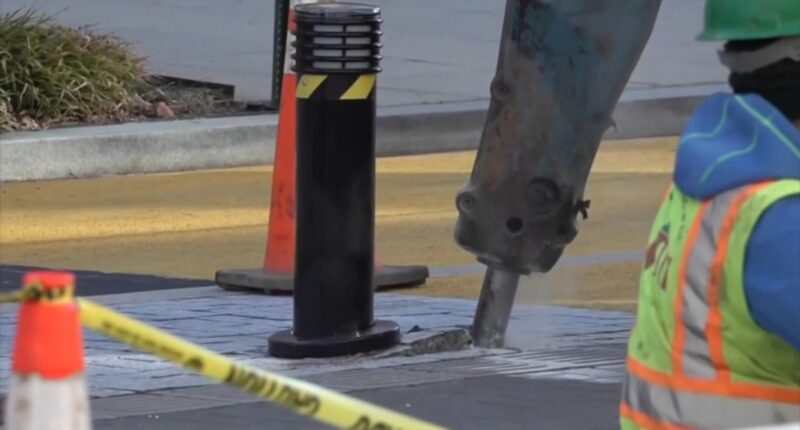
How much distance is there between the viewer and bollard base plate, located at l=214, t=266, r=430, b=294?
29.7 ft

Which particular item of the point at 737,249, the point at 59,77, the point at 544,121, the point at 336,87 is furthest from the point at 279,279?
the point at 737,249

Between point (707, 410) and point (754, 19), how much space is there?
1.82 feet

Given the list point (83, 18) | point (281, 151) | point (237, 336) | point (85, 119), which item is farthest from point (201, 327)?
point (83, 18)

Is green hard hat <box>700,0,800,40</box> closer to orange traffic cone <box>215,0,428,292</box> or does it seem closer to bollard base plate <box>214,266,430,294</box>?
bollard base plate <box>214,266,430,294</box>

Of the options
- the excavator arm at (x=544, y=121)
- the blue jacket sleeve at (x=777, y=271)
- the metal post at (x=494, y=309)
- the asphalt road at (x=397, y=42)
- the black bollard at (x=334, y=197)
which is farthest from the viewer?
the asphalt road at (x=397, y=42)

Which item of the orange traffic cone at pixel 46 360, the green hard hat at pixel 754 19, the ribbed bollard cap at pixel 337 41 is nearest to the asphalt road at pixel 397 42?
the ribbed bollard cap at pixel 337 41

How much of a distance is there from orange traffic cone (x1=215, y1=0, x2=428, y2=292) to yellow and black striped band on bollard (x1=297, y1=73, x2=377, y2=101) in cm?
148

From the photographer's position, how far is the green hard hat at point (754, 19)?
107 inches

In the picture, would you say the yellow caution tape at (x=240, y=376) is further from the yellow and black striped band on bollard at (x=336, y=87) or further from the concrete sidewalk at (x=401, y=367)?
the yellow and black striped band on bollard at (x=336, y=87)

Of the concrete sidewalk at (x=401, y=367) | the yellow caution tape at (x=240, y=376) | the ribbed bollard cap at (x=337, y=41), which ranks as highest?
→ the yellow caution tape at (x=240, y=376)

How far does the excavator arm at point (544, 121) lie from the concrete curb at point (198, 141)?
677cm

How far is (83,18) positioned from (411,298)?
37.7 feet

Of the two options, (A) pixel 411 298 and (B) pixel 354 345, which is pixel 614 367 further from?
(A) pixel 411 298

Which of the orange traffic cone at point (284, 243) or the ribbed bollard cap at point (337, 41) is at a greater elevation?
the ribbed bollard cap at point (337, 41)
